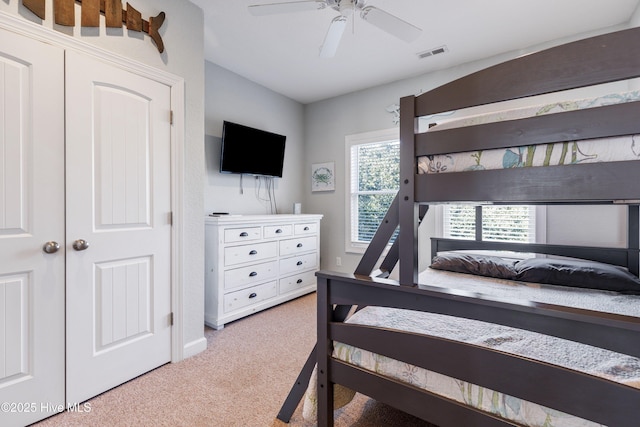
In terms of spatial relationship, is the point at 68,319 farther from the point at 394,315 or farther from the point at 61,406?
the point at 394,315

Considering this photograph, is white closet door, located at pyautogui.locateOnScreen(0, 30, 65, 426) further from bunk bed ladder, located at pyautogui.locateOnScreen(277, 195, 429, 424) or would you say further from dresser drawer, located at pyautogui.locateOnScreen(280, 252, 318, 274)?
dresser drawer, located at pyautogui.locateOnScreen(280, 252, 318, 274)

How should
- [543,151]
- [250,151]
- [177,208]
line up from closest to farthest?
[543,151] < [177,208] < [250,151]

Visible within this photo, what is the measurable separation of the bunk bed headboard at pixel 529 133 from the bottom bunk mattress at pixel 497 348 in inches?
13.6

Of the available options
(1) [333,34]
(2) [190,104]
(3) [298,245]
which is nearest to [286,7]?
(1) [333,34]

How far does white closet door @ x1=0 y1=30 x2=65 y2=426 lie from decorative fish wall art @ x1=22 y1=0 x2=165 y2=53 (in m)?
0.18

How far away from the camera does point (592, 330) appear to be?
0.79 m

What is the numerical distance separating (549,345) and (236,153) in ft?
10.2

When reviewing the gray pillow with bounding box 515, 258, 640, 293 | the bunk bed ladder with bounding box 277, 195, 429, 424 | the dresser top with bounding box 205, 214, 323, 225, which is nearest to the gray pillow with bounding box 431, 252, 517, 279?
the gray pillow with bounding box 515, 258, 640, 293

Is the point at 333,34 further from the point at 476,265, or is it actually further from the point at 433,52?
the point at 476,265

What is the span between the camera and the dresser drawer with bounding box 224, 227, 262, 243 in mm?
2805

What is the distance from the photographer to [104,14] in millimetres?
1787

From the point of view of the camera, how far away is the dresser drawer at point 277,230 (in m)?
3.20

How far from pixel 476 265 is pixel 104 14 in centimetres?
311

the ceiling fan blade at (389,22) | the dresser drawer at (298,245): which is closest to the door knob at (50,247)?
the dresser drawer at (298,245)
